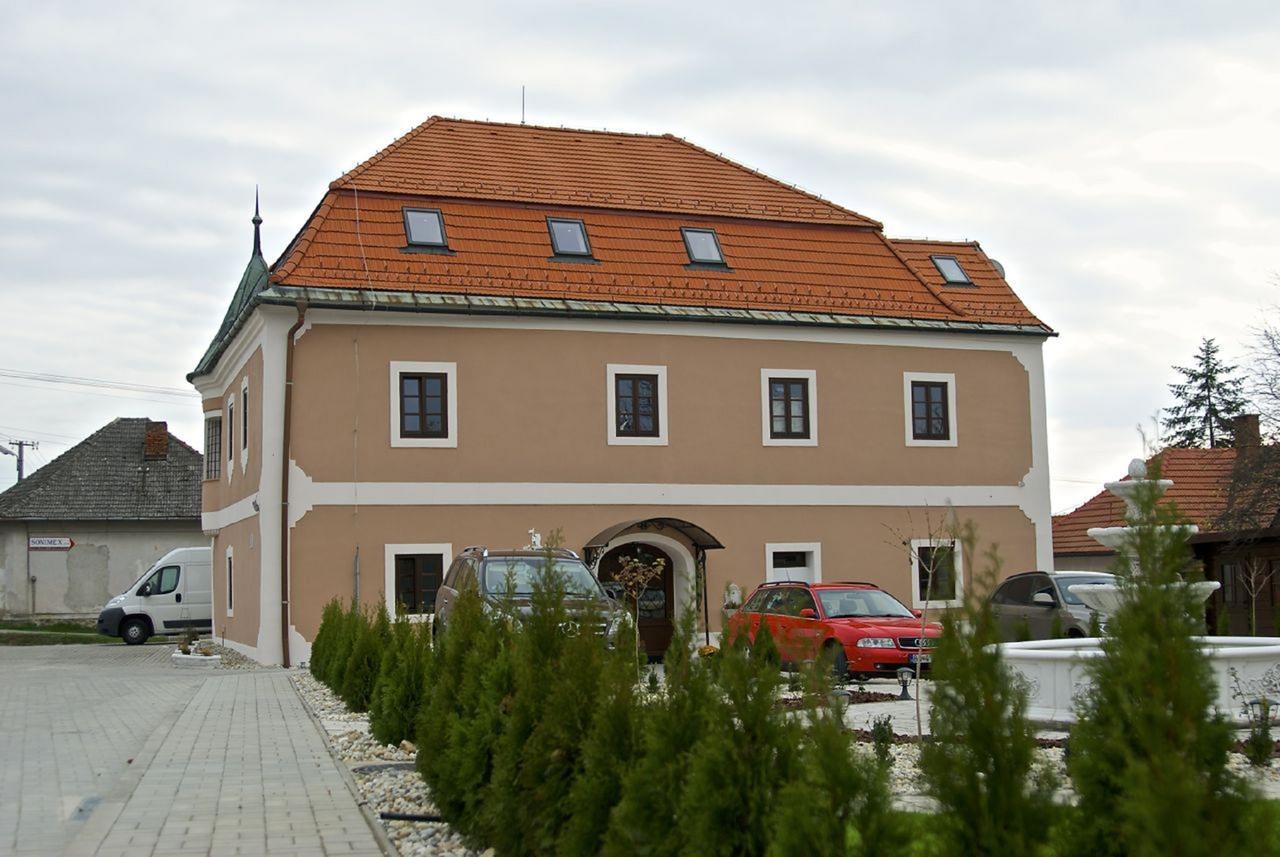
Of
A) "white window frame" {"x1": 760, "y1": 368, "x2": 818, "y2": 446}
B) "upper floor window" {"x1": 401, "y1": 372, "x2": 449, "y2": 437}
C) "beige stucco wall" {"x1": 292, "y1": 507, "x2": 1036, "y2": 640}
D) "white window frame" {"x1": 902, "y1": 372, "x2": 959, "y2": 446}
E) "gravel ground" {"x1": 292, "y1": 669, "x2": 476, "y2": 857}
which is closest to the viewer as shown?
"gravel ground" {"x1": 292, "y1": 669, "x2": 476, "y2": 857}

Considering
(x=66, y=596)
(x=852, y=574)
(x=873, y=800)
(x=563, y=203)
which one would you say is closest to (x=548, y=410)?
(x=563, y=203)

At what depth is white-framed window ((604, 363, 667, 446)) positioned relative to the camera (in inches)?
1004

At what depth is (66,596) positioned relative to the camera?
45312mm

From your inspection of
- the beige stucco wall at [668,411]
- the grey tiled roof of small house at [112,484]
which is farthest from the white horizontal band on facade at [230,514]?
the grey tiled roof of small house at [112,484]

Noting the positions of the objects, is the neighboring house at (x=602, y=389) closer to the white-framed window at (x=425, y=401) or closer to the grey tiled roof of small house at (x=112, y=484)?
the white-framed window at (x=425, y=401)

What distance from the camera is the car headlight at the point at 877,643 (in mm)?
18703

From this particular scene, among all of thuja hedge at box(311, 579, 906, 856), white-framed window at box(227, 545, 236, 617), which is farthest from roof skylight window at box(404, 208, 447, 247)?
thuja hedge at box(311, 579, 906, 856)

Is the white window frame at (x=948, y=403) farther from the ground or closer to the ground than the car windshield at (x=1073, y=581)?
farther from the ground

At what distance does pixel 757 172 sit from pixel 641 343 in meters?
7.22

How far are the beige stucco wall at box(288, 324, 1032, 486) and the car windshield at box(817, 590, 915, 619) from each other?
18.8 feet

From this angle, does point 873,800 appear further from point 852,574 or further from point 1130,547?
point 852,574

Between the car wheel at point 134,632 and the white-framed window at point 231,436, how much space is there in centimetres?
753

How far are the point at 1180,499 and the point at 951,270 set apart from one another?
11.7 metres

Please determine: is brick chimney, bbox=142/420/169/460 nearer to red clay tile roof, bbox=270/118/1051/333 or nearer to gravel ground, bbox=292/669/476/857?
red clay tile roof, bbox=270/118/1051/333
